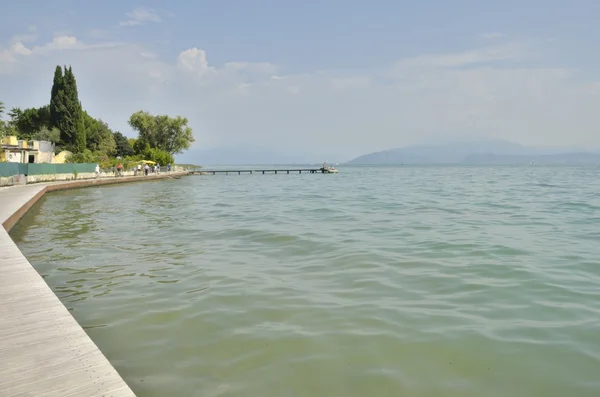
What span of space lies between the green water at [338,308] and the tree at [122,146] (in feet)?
203

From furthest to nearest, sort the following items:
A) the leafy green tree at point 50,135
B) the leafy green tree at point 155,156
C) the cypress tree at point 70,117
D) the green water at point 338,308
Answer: the leafy green tree at point 155,156
the cypress tree at point 70,117
the leafy green tree at point 50,135
the green water at point 338,308

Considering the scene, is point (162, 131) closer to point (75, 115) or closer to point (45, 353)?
point (75, 115)

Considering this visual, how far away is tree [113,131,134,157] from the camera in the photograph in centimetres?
7012

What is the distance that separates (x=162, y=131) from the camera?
3009 inches

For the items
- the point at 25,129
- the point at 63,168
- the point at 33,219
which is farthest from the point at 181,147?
the point at 33,219

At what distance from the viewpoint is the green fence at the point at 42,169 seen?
25.3 m

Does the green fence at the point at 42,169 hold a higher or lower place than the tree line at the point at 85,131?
lower

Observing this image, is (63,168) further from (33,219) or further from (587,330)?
(587,330)

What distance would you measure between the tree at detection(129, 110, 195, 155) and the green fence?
37695 millimetres

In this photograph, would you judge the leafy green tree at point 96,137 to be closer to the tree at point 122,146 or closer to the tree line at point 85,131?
the tree line at point 85,131

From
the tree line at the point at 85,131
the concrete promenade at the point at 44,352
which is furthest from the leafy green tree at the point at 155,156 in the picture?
the concrete promenade at the point at 44,352

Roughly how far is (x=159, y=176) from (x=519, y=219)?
1741 inches

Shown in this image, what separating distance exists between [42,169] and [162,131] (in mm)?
47021

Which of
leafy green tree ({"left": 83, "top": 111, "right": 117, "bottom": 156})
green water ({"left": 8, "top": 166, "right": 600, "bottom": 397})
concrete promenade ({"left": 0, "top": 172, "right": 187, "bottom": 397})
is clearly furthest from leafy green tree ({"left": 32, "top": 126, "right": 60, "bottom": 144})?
concrete promenade ({"left": 0, "top": 172, "right": 187, "bottom": 397})
